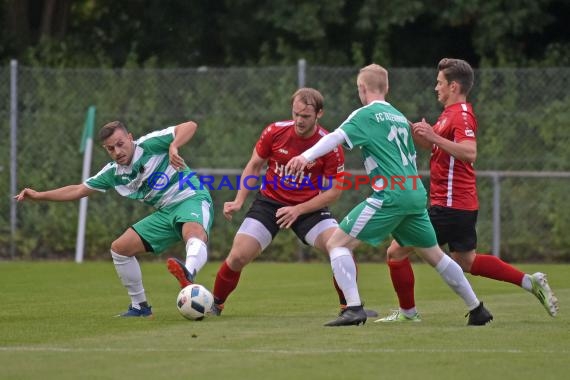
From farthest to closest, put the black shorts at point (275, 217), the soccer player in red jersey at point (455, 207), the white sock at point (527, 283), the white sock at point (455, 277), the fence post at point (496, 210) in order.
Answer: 1. the fence post at point (496, 210)
2. the black shorts at point (275, 217)
3. the white sock at point (527, 283)
4. the soccer player in red jersey at point (455, 207)
5. the white sock at point (455, 277)

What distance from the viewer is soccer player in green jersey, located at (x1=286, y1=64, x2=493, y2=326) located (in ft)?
28.0

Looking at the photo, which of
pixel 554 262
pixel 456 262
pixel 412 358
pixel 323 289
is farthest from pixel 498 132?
pixel 412 358

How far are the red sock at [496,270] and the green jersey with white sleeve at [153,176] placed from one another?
2283mm

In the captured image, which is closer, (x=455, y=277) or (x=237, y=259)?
(x=455, y=277)

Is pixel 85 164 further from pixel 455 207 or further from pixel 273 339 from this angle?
pixel 273 339

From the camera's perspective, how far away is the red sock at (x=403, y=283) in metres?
9.17

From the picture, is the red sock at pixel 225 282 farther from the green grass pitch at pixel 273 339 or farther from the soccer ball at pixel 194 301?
the soccer ball at pixel 194 301

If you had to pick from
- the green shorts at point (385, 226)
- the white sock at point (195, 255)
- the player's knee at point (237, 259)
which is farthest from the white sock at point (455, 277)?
the white sock at point (195, 255)

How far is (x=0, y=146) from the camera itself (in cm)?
1752

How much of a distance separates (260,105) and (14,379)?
11.4 metres

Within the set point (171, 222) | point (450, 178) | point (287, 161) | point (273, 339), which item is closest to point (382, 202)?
point (450, 178)

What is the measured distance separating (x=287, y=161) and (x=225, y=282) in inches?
42.0

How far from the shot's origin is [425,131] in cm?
856

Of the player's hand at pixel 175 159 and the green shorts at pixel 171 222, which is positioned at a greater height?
the player's hand at pixel 175 159
